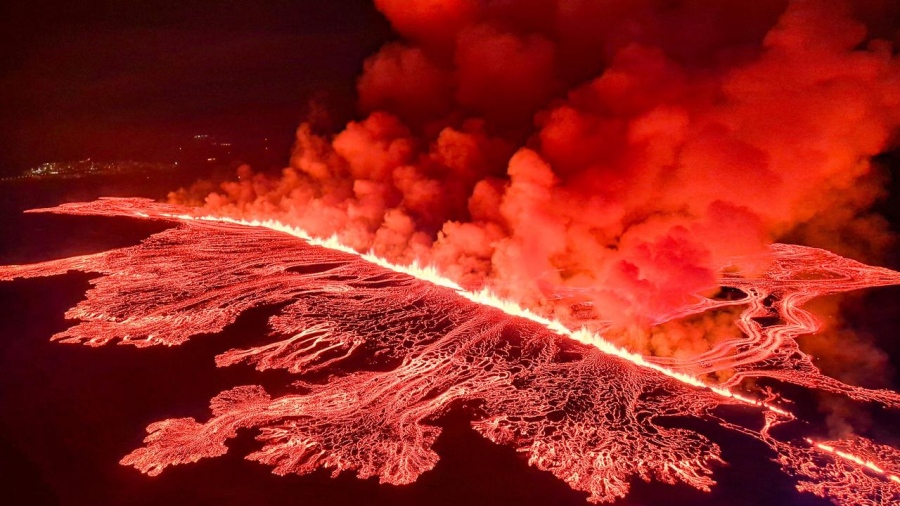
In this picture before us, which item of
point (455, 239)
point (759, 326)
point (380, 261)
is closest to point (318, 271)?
point (380, 261)

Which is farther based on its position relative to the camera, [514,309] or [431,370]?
[514,309]

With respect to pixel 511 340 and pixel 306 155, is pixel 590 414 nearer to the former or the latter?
pixel 511 340

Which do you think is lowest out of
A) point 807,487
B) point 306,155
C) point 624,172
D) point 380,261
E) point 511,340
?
point 807,487

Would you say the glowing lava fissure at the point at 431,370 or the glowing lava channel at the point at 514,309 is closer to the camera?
the glowing lava fissure at the point at 431,370

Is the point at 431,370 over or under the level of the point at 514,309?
under

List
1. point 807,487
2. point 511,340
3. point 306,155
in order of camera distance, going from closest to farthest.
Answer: point 807,487 → point 511,340 → point 306,155

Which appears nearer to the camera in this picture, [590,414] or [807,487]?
[807,487]

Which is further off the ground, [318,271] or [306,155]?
[306,155]

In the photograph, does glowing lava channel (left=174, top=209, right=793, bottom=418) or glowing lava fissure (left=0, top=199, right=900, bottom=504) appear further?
glowing lava channel (left=174, top=209, right=793, bottom=418)
